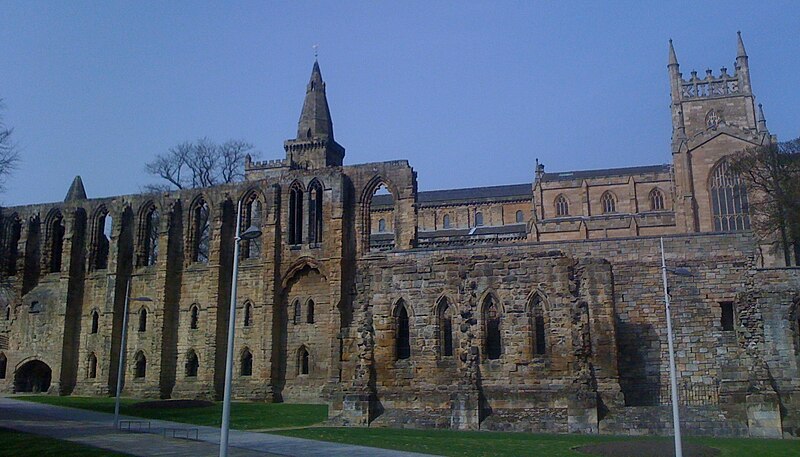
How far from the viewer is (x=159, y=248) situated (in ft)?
165

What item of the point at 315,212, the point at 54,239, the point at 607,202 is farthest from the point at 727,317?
the point at 54,239

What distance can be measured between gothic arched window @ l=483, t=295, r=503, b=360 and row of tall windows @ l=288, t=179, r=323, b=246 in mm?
19471

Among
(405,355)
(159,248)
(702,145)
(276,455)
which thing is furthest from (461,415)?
(702,145)

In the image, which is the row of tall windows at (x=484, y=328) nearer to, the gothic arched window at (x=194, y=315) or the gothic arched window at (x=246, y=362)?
the gothic arched window at (x=246, y=362)

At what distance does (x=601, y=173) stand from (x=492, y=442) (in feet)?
213

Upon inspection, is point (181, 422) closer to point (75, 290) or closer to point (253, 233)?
point (253, 233)

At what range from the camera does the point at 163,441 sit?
75.6 feet

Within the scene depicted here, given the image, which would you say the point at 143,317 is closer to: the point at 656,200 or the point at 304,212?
the point at 304,212

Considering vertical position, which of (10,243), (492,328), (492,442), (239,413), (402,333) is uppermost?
(10,243)

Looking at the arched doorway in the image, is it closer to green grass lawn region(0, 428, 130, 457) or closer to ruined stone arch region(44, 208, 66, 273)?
ruined stone arch region(44, 208, 66, 273)

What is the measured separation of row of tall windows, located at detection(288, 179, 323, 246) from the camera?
4809cm

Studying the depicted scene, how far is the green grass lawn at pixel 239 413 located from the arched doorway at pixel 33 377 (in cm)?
969

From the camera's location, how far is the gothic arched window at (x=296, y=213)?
48406mm

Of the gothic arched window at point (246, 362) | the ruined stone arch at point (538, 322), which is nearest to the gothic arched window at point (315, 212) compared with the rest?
the gothic arched window at point (246, 362)
